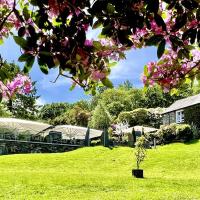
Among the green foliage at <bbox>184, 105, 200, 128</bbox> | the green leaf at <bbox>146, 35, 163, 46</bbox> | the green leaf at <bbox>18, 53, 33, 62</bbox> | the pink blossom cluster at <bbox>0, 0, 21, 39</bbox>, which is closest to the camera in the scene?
the green leaf at <bbox>18, 53, 33, 62</bbox>

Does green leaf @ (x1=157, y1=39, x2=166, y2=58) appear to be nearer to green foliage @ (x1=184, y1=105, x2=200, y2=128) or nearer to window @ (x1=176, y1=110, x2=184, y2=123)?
green foliage @ (x1=184, y1=105, x2=200, y2=128)

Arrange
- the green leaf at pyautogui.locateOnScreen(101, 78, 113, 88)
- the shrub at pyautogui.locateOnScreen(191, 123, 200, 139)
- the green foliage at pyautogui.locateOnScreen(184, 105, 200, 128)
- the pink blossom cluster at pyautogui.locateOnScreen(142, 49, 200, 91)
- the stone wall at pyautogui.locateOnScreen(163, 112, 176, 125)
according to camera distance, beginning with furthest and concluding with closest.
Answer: the stone wall at pyautogui.locateOnScreen(163, 112, 176, 125)
the green foliage at pyautogui.locateOnScreen(184, 105, 200, 128)
the shrub at pyautogui.locateOnScreen(191, 123, 200, 139)
the pink blossom cluster at pyautogui.locateOnScreen(142, 49, 200, 91)
the green leaf at pyautogui.locateOnScreen(101, 78, 113, 88)

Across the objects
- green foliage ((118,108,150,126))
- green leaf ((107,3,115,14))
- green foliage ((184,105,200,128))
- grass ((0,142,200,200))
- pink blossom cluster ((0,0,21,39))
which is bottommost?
grass ((0,142,200,200))

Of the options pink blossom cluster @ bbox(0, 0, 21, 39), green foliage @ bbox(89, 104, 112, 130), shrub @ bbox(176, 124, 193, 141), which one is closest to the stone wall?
green foliage @ bbox(89, 104, 112, 130)

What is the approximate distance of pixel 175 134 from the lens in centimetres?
4628

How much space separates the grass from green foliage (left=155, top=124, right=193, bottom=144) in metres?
14.7

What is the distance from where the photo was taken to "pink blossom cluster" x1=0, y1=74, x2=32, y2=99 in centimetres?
518

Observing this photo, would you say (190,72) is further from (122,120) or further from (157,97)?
(157,97)

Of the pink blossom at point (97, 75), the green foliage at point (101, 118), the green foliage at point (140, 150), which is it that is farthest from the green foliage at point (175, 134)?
the pink blossom at point (97, 75)

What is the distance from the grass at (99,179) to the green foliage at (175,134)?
1467cm

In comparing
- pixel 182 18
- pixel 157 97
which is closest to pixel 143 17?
→ pixel 182 18

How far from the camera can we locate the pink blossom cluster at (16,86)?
5.18 meters

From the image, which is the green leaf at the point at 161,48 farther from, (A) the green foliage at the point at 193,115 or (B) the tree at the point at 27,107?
(B) the tree at the point at 27,107

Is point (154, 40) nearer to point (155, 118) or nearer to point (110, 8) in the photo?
point (110, 8)
